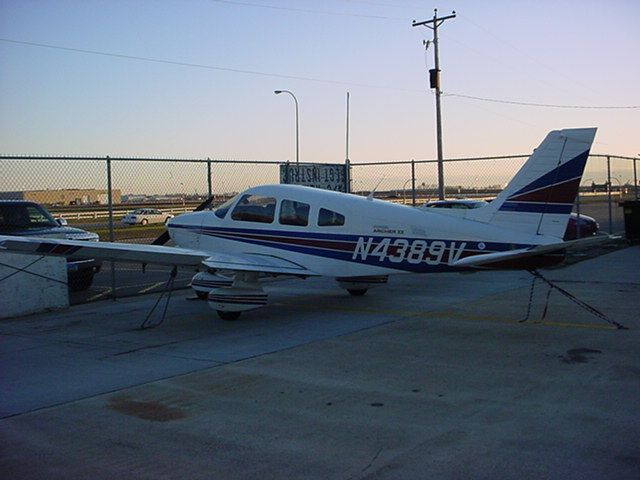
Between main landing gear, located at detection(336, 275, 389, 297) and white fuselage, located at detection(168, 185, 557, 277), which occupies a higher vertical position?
white fuselage, located at detection(168, 185, 557, 277)

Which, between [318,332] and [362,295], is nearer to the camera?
[318,332]

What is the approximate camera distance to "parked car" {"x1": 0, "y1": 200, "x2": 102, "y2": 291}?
1373 centimetres

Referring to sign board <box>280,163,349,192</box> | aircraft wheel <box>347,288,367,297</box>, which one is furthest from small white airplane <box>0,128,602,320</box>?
sign board <box>280,163,349,192</box>

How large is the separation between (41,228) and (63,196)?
100cm

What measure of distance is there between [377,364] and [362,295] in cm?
559

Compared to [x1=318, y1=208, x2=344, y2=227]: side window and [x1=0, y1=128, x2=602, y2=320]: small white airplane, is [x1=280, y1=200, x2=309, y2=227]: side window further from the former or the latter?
[x1=318, y1=208, x2=344, y2=227]: side window

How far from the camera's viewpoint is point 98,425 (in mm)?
5781

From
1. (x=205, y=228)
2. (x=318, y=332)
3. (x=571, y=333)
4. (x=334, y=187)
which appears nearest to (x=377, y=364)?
(x=318, y=332)

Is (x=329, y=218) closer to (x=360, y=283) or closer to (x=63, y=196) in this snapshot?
(x=360, y=283)

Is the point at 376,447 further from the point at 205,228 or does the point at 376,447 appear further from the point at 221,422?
the point at 205,228

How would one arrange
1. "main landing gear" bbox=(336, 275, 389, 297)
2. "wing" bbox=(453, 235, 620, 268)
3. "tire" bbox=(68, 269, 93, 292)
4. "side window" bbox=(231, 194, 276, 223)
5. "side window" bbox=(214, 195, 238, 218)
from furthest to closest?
"tire" bbox=(68, 269, 93, 292) < "main landing gear" bbox=(336, 275, 389, 297) < "side window" bbox=(214, 195, 238, 218) < "side window" bbox=(231, 194, 276, 223) < "wing" bbox=(453, 235, 620, 268)

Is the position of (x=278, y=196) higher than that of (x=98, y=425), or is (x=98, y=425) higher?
(x=278, y=196)

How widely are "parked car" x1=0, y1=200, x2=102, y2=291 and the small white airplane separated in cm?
253

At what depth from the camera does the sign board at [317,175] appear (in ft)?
58.4
